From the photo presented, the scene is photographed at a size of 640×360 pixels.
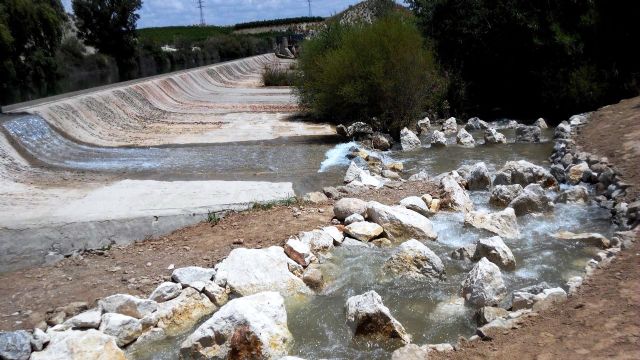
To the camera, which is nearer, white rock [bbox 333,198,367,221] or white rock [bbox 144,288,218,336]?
white rock [bbox 144,288,218,336]

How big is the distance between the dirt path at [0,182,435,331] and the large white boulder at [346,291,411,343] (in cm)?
206

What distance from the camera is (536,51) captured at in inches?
715

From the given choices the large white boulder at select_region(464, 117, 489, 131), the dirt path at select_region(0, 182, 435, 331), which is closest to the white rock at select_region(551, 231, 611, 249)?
the dirt path at select_region(0, 182, 435, 331)

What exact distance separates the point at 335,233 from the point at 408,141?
23.6ft

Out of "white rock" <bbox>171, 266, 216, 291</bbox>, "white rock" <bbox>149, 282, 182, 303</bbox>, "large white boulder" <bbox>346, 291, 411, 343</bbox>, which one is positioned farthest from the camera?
"white rock" <bbox>171, 266, 216, 291</bbox>

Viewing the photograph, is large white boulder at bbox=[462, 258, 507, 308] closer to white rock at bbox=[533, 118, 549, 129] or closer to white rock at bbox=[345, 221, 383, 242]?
white rock at bbox=[345, 221, 383, 242]

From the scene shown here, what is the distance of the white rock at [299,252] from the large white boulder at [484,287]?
1703 millimetres

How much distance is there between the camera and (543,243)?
277 inches

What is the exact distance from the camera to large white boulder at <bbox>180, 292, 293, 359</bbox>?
4629mm

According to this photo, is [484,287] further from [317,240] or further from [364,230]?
[317,240]

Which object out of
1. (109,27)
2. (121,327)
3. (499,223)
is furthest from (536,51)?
(109,27)

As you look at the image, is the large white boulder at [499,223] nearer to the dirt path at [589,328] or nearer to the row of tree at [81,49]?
the dirt path at [589,328]

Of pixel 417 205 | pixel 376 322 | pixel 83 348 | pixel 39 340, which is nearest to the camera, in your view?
pixel 83 348

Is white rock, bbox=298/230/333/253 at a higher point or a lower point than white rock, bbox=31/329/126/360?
lower
